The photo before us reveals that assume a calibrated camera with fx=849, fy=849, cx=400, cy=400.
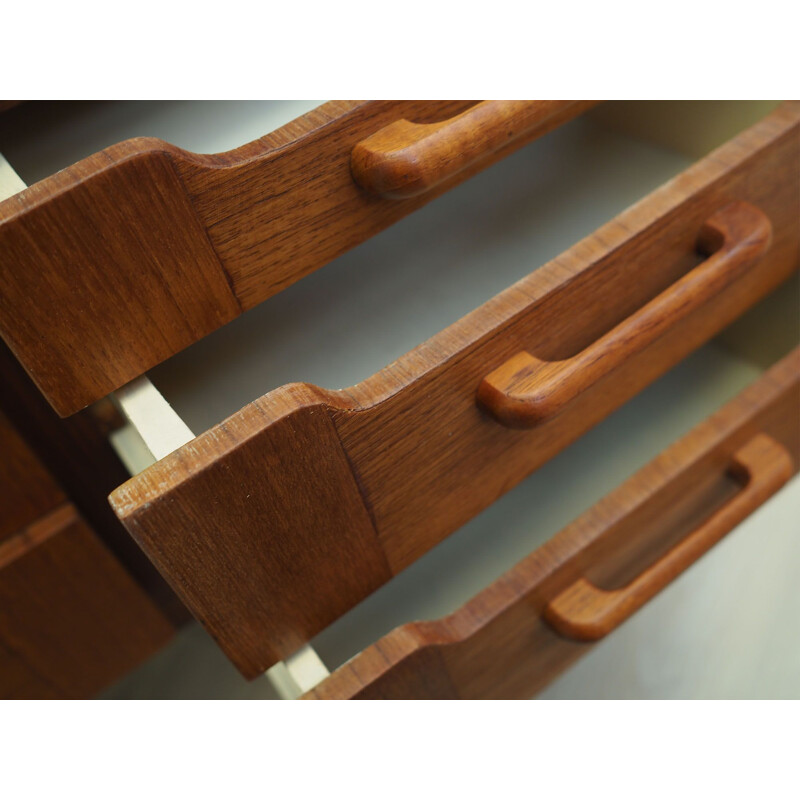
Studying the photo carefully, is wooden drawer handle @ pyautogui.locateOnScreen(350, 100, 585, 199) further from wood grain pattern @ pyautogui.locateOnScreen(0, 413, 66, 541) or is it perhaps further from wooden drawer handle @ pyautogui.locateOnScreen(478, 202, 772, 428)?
wood grain pattern @ pyautogui.locateOnScreen(0, 413, 66, 541)

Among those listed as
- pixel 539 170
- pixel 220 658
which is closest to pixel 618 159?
pixel 539 170

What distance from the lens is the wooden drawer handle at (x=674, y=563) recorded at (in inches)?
16.4

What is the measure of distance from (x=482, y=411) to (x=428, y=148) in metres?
0.11

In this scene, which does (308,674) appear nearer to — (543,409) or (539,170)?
(543,409)

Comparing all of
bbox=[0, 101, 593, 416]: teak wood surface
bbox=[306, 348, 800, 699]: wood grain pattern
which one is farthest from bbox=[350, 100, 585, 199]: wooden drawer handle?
bbox=[306, 348, 800, 699]: wood grain pattern

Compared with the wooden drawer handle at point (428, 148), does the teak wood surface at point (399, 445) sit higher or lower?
lower

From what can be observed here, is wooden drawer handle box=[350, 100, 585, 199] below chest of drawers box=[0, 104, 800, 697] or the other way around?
the other way around

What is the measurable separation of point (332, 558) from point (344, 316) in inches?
5.5

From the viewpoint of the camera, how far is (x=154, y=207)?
293 mm

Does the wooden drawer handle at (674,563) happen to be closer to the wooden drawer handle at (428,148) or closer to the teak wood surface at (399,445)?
the teak wood surface at (399,445)

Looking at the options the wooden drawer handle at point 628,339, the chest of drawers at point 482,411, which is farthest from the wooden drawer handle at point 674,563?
the wooden drawer handle at point 628,339

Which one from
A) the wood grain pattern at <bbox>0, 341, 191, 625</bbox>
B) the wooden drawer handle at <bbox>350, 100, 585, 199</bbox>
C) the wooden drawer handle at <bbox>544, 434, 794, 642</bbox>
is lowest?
the wooden drawer handle at <bbox>544, 434, 794, 642</bbox>

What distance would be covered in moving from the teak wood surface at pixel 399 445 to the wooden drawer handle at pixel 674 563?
7cm

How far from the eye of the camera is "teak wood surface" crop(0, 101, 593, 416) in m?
0.28
